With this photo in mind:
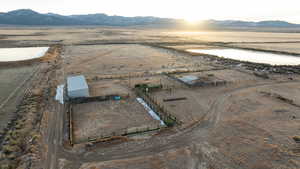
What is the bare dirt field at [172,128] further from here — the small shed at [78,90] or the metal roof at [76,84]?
the metal roof at [76,84]

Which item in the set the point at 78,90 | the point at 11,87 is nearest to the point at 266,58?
the point at 78,90

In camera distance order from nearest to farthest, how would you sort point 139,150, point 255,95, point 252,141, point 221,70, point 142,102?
point 139,150 → point 252,141 → point 142,102 → point 255,95 → point 221,70

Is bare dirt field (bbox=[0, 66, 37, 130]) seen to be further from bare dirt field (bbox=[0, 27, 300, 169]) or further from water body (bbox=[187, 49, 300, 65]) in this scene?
water body (bbox=[187, 49, 300, 65])

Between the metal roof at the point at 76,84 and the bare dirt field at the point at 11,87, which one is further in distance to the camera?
the metal roof at the point at 76,84

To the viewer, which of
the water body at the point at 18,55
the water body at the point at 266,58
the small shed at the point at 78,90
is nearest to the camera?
the small shed at the point at 78,90

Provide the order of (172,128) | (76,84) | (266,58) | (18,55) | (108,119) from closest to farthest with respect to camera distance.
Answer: (172,128) → (108,119) → (76,84) → (18,55) → (266,58)

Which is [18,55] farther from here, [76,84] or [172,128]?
[172,128]

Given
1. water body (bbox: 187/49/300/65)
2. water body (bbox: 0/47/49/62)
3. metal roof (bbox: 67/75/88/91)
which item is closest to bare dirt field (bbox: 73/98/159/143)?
metal roof (bbox: 67/75/88/91)

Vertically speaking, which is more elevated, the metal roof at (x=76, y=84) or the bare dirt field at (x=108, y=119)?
the metal roof at (x=76, y=84)

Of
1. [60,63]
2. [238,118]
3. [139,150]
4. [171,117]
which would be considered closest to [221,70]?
[238,118]

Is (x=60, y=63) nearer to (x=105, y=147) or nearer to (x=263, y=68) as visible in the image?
(x=105, y=147)

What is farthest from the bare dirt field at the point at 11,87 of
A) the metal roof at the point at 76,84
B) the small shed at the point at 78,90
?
the metal roof at the point at 76,84
